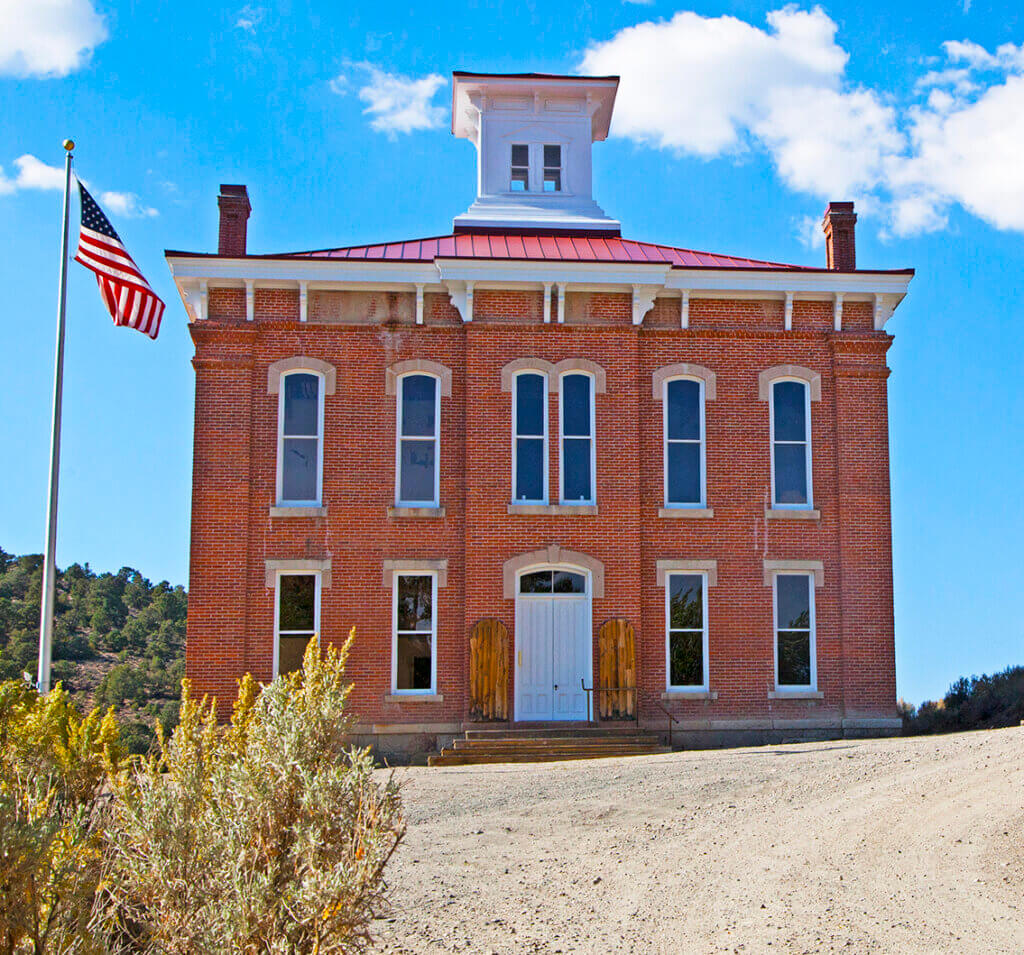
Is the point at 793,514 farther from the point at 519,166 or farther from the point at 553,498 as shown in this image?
the point at 519,166

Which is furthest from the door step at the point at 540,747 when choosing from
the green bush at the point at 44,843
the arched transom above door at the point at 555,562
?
the green bush at the point at 44,843

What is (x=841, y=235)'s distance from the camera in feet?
76.9

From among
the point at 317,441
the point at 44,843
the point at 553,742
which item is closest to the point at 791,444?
the point at 553,742

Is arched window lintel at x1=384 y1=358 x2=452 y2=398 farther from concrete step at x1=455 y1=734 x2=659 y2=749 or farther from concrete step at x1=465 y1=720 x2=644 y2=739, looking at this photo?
concrete step at x1=455 y1=734 x2=659 y2=749

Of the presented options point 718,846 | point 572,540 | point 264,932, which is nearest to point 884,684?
point 572,540

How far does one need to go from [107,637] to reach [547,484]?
2394cm

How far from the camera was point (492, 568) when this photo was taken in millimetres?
20594

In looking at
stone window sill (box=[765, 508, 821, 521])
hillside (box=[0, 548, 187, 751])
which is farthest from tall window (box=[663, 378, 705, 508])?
hillside (box=[0, 548, 187, 751])

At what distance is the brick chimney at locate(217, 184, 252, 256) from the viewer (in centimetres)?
2227

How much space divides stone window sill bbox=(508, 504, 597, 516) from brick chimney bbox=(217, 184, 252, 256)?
7.11 metres

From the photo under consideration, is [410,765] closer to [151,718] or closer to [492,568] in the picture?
[492,568]

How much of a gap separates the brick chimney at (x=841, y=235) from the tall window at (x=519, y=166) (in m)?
6.50

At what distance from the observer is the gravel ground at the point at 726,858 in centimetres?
868

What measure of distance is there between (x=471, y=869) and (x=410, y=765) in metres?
9.02
